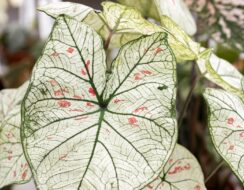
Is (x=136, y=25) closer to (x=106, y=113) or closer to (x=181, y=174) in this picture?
(x=106, y=113)

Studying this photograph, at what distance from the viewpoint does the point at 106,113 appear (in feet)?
1.97

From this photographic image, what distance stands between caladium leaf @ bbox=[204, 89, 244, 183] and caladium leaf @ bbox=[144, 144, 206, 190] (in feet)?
0.43

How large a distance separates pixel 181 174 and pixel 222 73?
23cm

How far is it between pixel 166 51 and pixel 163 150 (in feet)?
0.45

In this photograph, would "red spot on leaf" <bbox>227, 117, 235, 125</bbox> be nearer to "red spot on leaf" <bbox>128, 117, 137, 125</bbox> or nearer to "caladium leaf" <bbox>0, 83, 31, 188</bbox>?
"red spot on leaf" <bbox>128, 117, 137, 125</bbox>

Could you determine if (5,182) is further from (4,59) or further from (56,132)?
(4,59)

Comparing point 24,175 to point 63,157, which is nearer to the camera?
point 63,157

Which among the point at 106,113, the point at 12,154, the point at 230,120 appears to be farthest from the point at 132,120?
the point at 12,154

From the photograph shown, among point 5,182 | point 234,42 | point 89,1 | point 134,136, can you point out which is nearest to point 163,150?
point 134,136

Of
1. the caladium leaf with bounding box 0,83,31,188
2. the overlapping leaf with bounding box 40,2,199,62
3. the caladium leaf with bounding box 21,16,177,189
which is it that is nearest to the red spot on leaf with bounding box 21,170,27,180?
the caladium leaf with bounding box 0,83,31,188

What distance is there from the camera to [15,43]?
16.8 ft

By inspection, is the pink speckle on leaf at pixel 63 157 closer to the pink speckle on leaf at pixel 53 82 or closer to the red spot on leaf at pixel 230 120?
the pink speckle on leaf at pixel 53 82

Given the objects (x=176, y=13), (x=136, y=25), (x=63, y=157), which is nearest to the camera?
(x=63, y=157)

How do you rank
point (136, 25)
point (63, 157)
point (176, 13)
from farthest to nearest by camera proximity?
point (176, 13) → point (136, 25) → point (63, 157)
